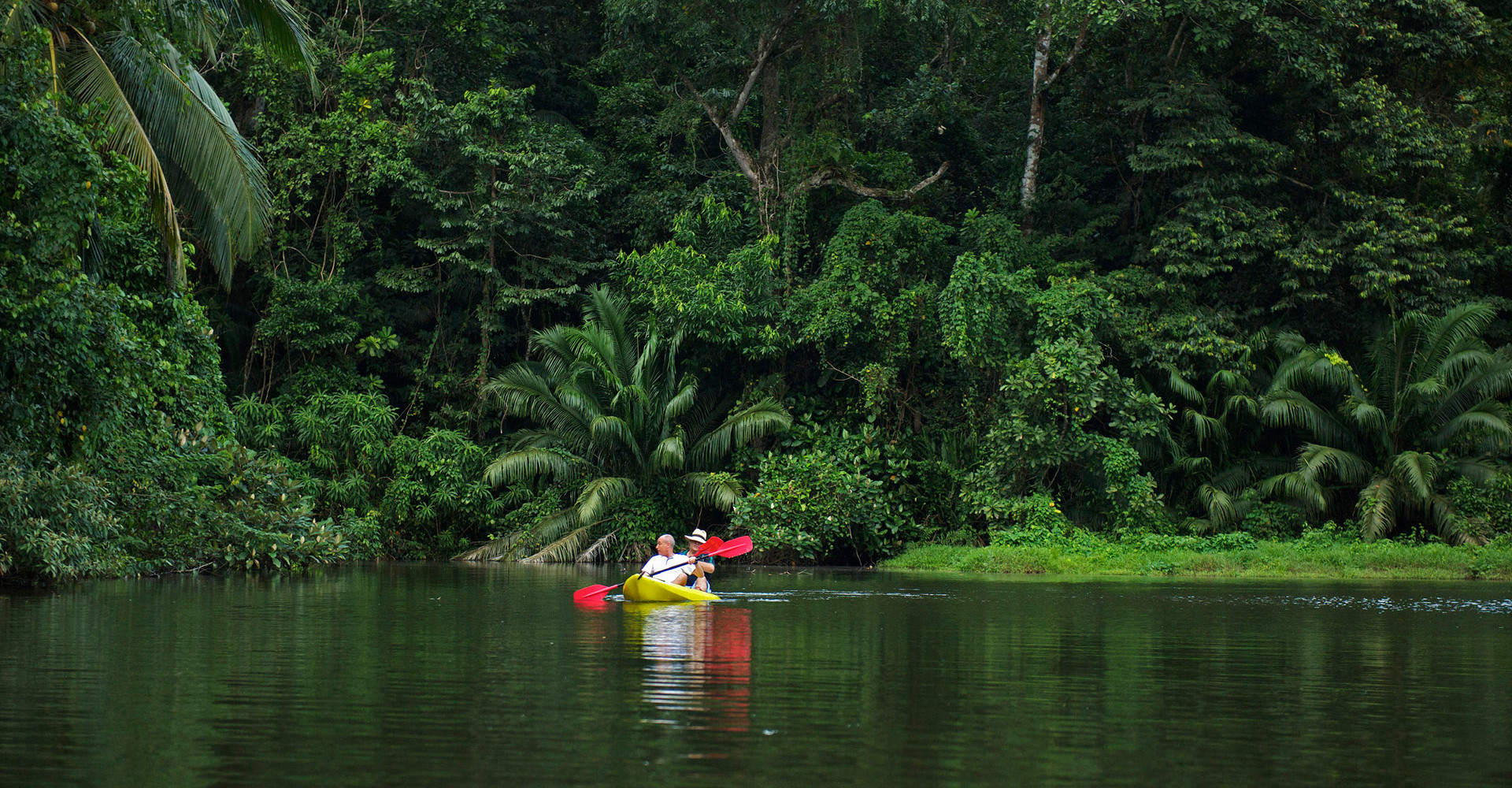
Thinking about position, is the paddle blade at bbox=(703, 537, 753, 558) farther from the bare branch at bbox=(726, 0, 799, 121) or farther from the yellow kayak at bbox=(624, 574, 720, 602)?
the bare branch at bbox=(726, 0, 799, 121)

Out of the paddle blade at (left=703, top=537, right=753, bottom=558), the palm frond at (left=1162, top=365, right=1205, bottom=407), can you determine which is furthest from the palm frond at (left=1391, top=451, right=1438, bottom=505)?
the paddle blade at (left=703, top=537, right=753, bottom=558)

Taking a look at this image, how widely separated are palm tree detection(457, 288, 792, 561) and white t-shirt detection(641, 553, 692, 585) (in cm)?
749

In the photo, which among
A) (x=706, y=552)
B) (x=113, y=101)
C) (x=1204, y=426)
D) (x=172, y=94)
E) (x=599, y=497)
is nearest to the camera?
(x=113, y=101)

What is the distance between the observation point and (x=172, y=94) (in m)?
15.2

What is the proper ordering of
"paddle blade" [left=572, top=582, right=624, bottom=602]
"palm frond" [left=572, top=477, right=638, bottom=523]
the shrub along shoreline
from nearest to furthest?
"paddle blade" [left=572, top=582, right=624, bottom=602], the shrub along shoreline, "palm frond" [left=572, top=477, right=638, bottom=523]

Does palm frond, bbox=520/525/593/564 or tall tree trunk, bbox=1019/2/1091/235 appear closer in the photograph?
palm frond, bbox=520/525/593/564

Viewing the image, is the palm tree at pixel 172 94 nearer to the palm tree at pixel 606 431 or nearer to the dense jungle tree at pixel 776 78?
the palm tree at pixel 606 431

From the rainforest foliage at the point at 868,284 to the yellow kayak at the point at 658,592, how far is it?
7109 mm

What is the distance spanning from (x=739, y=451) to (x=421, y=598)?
1014 cm

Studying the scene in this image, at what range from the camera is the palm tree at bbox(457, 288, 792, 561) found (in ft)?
Answer: 72.2

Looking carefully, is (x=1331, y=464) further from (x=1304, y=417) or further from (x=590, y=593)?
(x=590, y=593)

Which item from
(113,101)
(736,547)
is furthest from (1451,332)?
(113,101)

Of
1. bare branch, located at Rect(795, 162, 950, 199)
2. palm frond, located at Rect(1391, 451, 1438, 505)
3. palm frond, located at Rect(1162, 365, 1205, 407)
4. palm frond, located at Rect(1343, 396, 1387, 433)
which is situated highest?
bare branch, located at Rect(795, 162, 950, 199)

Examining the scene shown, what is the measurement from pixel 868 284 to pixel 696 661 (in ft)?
51.2
